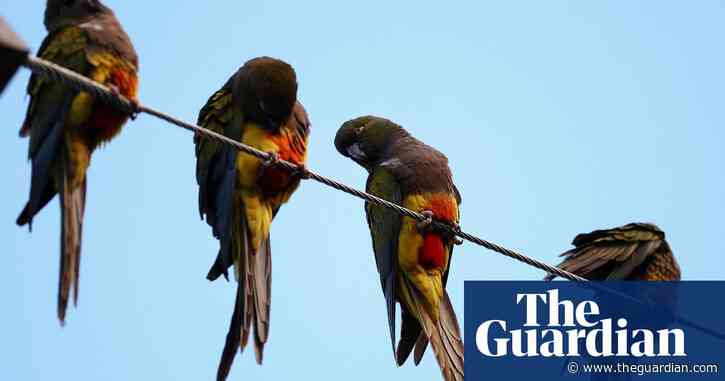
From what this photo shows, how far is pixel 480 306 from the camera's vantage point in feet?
29.6

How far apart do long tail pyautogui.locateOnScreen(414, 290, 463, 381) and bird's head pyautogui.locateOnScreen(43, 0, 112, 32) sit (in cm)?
296

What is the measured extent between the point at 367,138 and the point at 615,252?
210cm

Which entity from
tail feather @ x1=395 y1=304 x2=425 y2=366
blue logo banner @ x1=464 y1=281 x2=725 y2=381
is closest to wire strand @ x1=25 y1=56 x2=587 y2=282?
tail feather @ x1=395 y1=304 x2=425 y2=366

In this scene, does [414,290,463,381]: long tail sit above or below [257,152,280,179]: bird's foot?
below

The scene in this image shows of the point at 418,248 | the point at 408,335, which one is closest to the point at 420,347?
the point at 408,335

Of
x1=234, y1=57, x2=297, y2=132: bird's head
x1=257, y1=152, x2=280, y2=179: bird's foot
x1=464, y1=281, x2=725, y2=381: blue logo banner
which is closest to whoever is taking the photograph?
x1=257, y1=152, x2=280, y2=179: bird's foot

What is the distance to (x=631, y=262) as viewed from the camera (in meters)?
8.25

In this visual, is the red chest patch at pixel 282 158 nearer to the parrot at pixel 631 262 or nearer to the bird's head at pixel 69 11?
the bird's head at pixel 69 11

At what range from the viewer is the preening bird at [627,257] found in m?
8.24

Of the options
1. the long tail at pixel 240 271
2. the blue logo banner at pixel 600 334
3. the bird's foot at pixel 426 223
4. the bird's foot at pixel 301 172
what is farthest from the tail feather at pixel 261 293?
the blue logo banner at pixel 600 334

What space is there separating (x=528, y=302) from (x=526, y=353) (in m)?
0.43

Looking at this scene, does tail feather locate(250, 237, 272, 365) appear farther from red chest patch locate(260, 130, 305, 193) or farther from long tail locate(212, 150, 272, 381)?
red chest patch locate(260, 130, 305, 193)

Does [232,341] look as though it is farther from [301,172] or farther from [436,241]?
[436,241]

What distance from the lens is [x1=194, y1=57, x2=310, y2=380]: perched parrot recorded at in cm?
670
